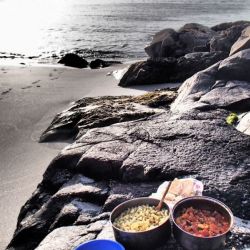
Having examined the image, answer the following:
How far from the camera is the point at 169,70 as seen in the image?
14.6 m

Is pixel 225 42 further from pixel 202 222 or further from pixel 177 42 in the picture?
pixel 202 222

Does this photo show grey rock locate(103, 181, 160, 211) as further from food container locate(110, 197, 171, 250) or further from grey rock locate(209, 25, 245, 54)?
grey rock locate(209, 25, 245, 54)

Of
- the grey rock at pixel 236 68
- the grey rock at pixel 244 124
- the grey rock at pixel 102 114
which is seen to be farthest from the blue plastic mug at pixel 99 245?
the grey rock at pixel 236 68

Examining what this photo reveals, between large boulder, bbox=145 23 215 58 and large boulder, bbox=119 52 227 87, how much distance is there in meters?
3.89

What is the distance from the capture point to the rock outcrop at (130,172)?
5.46 meters

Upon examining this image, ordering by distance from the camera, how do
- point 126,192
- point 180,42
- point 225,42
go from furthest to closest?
point 180,42 → point 225,42 → point 126,192

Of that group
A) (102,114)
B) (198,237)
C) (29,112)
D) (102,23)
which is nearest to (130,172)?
(198,237)

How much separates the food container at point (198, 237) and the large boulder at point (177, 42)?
559 inches

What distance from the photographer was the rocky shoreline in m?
5.48

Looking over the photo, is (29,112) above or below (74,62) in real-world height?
above

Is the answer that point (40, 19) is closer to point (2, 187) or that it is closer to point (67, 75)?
point (67, 75)

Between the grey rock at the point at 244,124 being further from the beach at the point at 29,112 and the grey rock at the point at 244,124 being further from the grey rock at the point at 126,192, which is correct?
the beach at the point at 29,112

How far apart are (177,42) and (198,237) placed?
16.3 meters

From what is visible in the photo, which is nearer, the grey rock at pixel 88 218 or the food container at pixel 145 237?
the food container at pixel 145 237
